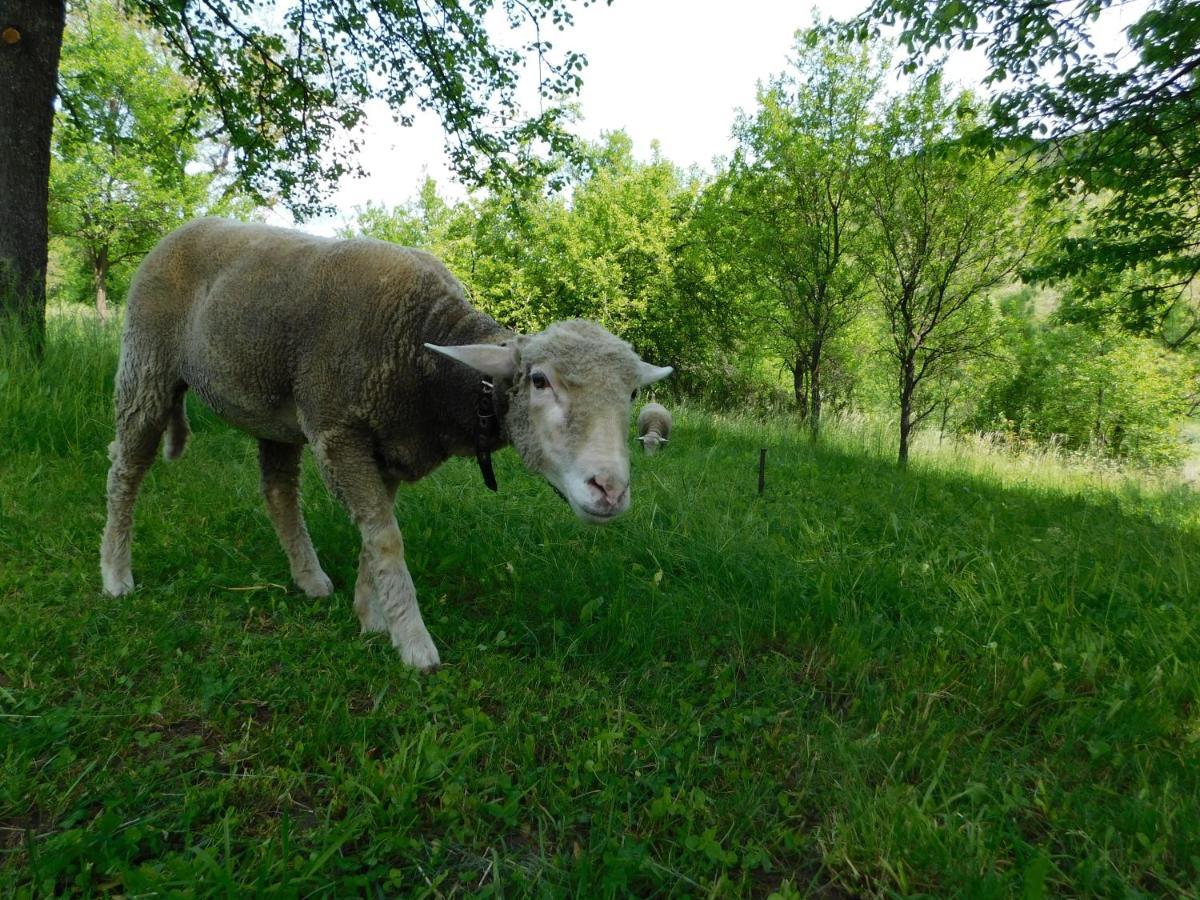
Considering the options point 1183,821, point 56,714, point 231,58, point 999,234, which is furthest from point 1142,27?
point 231,58

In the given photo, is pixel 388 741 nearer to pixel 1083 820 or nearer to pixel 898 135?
pixel 1083 820

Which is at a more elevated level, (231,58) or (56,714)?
(231,58)

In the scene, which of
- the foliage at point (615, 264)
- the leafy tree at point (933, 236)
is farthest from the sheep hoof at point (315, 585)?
the foliage at point (615, 264)

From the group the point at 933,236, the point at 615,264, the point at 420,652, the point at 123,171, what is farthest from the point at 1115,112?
the point at 123,171

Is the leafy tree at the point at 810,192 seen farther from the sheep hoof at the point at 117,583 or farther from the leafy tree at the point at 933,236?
the sheep hoof at the point at 117,583

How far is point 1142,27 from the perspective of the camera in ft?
17.0

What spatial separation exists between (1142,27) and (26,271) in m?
10.4

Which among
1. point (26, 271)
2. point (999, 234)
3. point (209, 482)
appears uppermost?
point (999, 234)

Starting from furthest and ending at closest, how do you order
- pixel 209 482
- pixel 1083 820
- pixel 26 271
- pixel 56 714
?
pixel 26 271 < pixel 209 482 < pixel 56 714 < pixel 1083 820

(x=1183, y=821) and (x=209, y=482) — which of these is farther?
(x=209, y=482)

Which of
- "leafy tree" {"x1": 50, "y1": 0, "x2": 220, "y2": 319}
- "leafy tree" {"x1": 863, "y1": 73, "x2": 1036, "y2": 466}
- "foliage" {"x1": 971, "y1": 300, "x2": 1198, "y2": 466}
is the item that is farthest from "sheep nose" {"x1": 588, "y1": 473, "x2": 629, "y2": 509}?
"leafy tree" {"x1": 50, "y1": 0, "x2": 220, "y2": 319}

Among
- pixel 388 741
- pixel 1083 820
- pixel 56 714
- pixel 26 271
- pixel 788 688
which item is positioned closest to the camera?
pixel 1083 820

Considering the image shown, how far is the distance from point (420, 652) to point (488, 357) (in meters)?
1.37

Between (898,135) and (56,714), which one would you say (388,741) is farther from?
(898,135)
